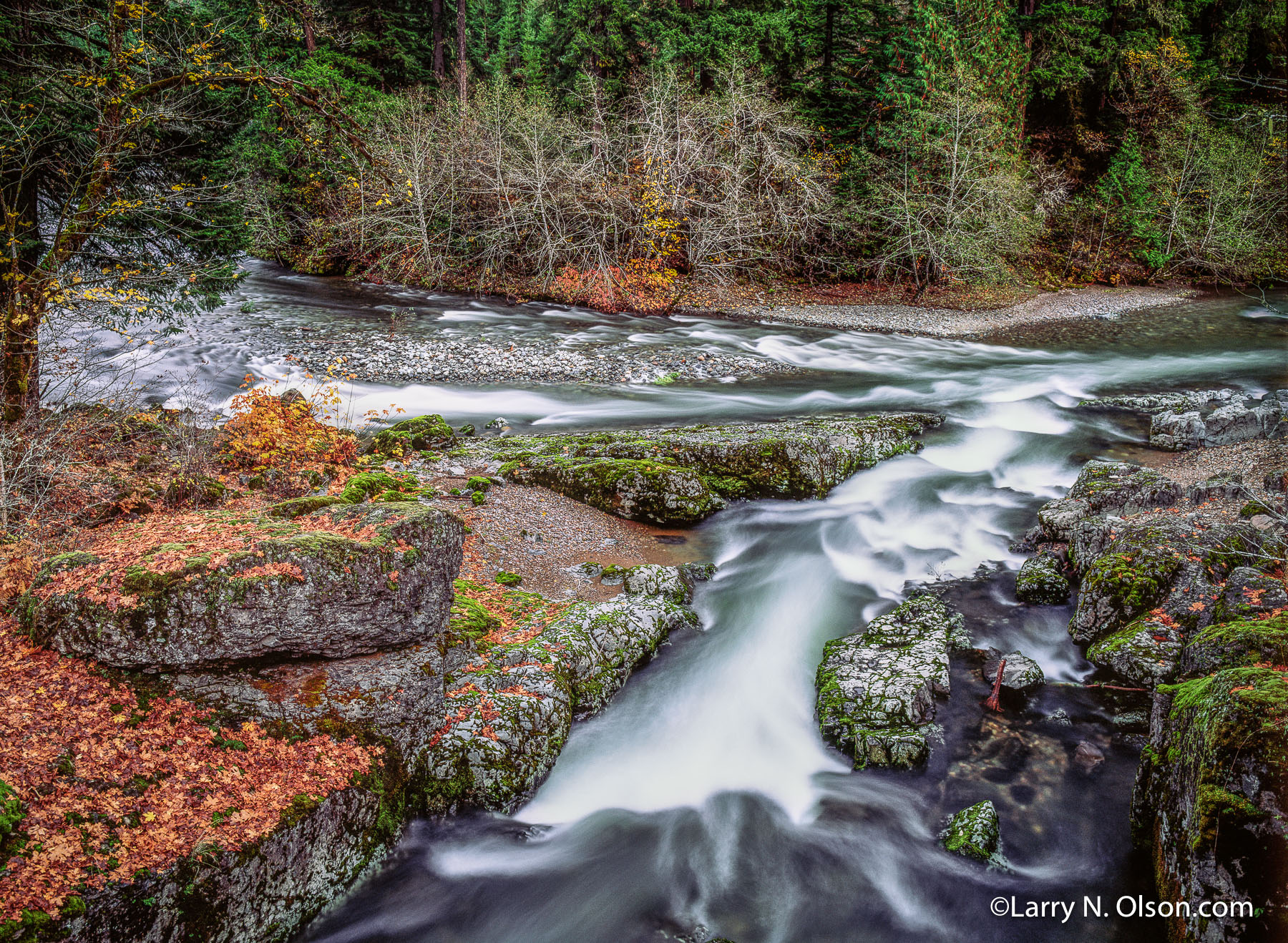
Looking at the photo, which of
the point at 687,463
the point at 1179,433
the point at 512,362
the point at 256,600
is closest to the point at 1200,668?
the point at 687,463

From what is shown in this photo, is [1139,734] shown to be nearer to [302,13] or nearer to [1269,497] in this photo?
[1269,497]

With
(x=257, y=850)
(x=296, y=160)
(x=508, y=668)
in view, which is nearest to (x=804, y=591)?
(x=508, y=668)

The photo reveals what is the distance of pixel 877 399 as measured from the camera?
14203mm

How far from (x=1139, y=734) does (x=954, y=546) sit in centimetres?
342

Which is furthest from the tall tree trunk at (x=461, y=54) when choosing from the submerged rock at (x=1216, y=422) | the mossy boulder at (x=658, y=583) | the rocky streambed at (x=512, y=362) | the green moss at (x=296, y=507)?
the green moss at (x=296, y=507)

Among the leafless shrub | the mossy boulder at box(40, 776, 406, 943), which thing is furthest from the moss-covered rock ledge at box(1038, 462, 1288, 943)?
the leafless shrub

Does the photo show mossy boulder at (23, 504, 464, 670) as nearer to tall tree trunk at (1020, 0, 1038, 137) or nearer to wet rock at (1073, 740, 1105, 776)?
wet rock at (1073, 740, 1105, 776)

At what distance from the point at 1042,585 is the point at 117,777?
776cm

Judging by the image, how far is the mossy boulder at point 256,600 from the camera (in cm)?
412

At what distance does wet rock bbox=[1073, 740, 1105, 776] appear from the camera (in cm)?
526

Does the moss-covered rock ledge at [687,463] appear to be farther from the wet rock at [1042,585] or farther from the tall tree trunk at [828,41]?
the tall tree trunk at [828,41]

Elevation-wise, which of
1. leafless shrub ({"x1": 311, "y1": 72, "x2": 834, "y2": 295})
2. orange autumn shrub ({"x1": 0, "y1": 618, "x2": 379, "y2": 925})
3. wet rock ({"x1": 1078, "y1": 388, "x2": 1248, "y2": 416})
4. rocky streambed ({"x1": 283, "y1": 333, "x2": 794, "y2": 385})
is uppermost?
leafless shrub ({"x1": 311, "y1": 72, "x2": 834, "y2": 295})

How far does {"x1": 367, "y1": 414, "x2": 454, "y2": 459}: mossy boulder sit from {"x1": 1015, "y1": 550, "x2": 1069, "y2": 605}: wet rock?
7.60 m

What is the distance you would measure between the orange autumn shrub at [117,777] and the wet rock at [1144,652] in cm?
595
